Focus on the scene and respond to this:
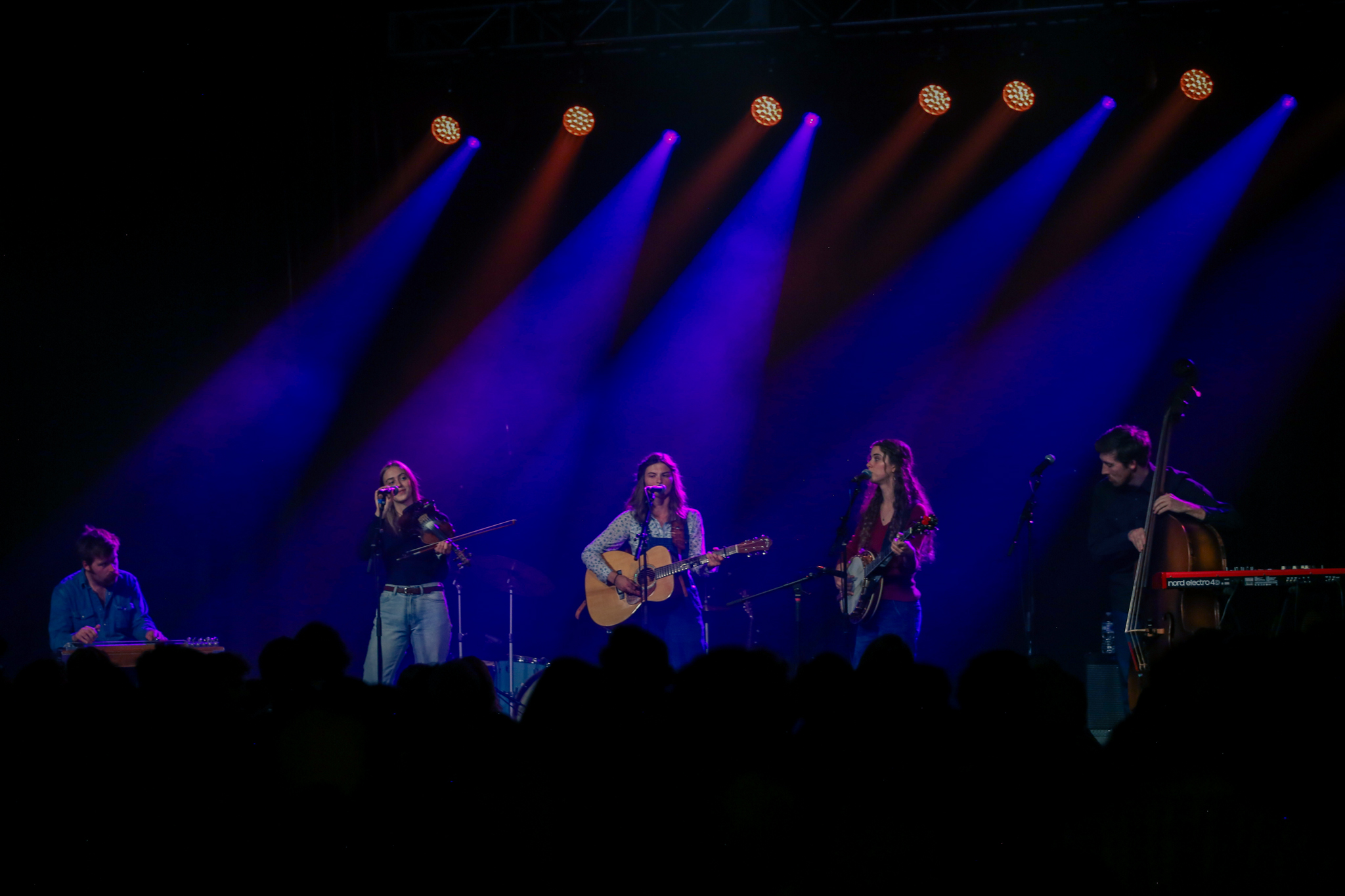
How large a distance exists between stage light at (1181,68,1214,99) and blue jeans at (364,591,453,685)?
679 centimetres

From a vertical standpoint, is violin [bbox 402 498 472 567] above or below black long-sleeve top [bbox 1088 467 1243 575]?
above

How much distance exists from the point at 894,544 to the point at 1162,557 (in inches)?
64.6

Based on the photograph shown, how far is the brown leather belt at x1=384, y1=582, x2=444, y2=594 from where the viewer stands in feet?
25.7

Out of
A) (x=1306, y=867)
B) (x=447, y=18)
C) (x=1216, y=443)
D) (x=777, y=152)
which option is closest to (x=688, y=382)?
(x=777, y=152)

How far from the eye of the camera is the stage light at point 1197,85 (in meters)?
8.09

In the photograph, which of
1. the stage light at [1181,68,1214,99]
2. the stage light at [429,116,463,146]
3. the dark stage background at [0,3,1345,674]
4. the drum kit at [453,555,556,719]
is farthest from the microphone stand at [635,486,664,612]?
the stage light at [1181,68,1214,99]

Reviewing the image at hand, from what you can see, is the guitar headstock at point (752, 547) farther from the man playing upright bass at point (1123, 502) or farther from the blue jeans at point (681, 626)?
the man playing upright bass at point (1123, 502)

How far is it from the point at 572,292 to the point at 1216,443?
5.78 metres

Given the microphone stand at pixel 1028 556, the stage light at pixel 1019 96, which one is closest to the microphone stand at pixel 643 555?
the microphone stand at pixel 1028 556

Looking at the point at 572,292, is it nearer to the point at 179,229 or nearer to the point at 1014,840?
the point at 179,229

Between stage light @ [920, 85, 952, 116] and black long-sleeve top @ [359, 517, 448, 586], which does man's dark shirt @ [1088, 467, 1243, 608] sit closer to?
stage light @ [920, 85, 952, 116]

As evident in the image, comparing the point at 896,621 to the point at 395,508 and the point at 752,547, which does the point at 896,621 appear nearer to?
the point at 752,547

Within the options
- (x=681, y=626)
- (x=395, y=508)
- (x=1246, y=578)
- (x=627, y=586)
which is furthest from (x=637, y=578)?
(x=1246, y=578)

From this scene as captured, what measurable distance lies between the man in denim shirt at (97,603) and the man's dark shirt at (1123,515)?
663 centimetres
